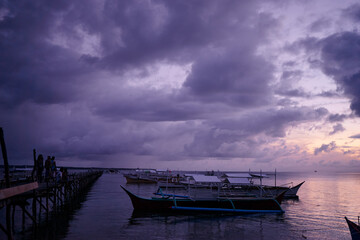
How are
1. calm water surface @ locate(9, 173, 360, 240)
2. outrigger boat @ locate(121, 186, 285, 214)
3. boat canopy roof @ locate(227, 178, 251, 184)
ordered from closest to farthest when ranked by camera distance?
calm water surface @ locate(9, 173, 360, 240), outrigger boat @ locate(121, 186, 285, 214), boat canopy roof @ locate(227, 178, 251, 184)

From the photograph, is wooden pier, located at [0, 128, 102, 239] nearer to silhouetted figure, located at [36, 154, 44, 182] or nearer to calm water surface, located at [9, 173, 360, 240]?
silhouetted figure, located at [36, 154, 44, 182]

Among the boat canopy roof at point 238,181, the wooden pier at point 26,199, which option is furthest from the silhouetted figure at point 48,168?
the boat canopy roof at point 238,181

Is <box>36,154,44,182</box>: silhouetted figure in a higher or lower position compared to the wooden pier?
higher

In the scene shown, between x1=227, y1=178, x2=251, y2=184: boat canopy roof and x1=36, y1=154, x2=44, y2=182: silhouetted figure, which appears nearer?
x1=36, y1=154, x2=44, y2=182: silhouetted figure

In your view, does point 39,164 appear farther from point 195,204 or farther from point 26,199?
A: point 195,204

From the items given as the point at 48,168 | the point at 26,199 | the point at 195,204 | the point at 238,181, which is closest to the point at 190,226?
the point at 195,204

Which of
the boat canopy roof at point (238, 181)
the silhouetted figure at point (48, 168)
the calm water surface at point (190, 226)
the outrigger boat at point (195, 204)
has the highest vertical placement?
the silhouetted figure at point (48, 168)

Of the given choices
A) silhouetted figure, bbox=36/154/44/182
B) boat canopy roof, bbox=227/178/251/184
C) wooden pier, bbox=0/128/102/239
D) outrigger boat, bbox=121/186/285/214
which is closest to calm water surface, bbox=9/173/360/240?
outrigger boat, bbox=121/186/285/214

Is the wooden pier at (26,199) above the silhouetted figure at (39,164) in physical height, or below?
below

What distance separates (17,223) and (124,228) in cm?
870

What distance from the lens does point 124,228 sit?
22.8 metres

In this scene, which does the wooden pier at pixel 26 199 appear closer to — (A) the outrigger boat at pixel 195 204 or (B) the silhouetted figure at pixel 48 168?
(B) the silhouetted figure at pixel 48 168

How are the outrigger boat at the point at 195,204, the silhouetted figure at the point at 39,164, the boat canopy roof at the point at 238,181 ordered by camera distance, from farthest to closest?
the boat canopy roof at the point at 238,181, the outrigger boat at the point at 195,204, the silhouetted figure at the point at 39,164

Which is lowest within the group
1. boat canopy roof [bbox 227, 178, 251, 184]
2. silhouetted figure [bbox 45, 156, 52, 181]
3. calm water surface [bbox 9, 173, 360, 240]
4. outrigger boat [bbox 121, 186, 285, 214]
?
calm water surface [bbox 9, 173, 360, 240]
